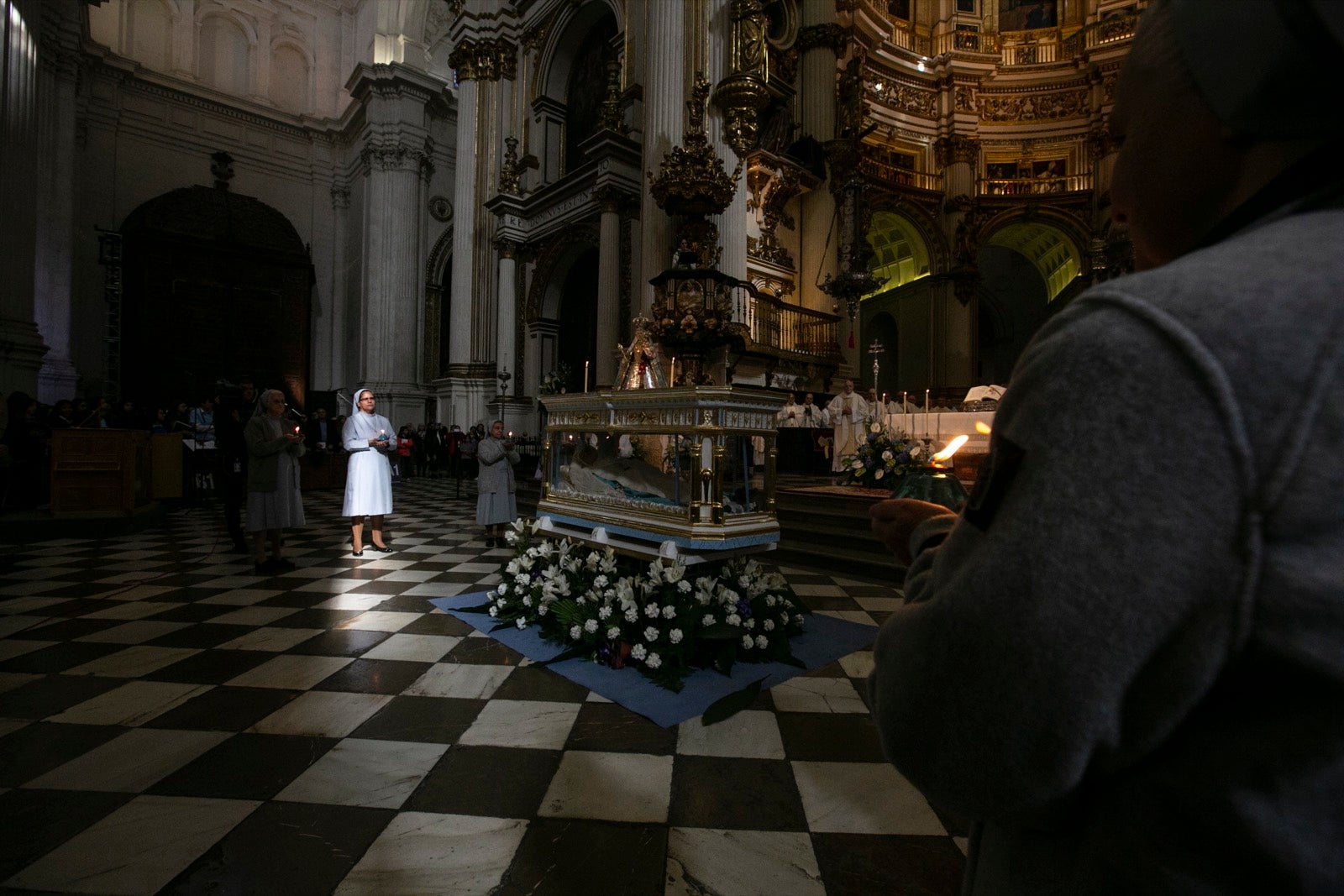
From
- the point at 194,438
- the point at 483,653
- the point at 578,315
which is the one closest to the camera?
the point at 483,653

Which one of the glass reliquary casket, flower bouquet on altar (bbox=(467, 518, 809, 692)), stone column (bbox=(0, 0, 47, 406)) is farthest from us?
stone column (bbox=(0, 0, 47, 406))

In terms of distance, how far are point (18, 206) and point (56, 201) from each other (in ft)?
20.1

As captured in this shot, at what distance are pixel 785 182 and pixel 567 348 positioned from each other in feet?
19.3

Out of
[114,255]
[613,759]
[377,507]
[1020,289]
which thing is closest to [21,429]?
[377,507]

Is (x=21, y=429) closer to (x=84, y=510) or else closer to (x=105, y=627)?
(x=84, y=510)

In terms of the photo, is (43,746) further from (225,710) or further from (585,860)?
(585,860)

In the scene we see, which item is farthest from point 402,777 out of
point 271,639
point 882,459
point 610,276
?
point 610,276

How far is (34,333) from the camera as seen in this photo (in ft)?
28.5

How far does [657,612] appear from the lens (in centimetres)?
322

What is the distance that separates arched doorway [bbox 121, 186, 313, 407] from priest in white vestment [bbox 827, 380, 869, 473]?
16699 millimetres

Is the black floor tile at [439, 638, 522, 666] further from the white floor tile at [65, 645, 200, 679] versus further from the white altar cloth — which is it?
the white altar cloth

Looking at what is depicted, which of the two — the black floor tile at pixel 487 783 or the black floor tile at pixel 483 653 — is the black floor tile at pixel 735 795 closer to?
the black floor tile at pixel 487 783

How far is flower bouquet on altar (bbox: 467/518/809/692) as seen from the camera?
3.16 m

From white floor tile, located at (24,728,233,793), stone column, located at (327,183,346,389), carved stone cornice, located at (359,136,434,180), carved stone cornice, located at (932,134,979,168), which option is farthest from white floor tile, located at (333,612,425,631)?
carved stone cornice, located at (932,134,979,168)
